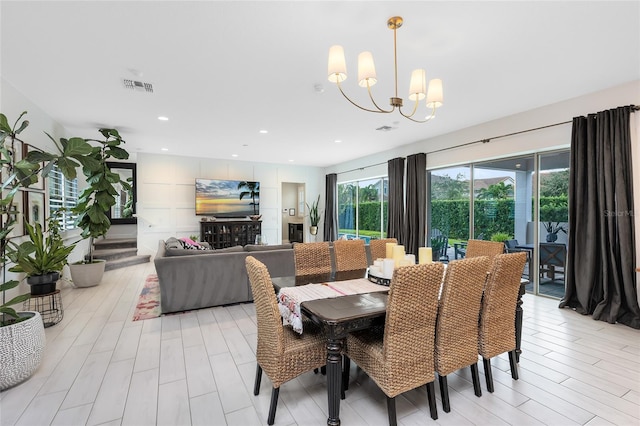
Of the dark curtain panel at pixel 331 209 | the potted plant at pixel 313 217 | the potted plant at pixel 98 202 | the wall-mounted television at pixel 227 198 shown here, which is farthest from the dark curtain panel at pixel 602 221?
the wall-mounted television at pixel 227 198

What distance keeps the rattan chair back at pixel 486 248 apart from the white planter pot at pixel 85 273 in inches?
217

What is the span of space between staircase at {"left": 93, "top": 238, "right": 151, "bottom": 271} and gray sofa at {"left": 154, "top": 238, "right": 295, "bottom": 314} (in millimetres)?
3449

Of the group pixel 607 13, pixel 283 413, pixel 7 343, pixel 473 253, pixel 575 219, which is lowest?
pixel 283 413

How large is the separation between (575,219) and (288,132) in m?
4.34

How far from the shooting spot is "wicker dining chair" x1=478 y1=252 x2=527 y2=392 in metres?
2.06

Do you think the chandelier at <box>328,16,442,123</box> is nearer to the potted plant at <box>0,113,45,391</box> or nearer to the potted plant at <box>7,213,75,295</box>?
the potted plant at <box>0,113,45,391</box>

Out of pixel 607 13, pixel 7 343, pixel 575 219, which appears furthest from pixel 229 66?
pixel 575 219

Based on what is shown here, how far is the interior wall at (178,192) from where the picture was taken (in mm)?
7172

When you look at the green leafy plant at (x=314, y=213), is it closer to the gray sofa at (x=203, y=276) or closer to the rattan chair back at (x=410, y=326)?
the gray sofa at (x=203, y=276)

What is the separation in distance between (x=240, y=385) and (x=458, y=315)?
5.29ft

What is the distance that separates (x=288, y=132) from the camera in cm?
532

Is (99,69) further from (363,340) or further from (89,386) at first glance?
(363,340)

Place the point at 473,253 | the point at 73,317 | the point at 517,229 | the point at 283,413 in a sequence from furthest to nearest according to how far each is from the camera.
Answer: the point at 517,229 < the point at 73,317 < the point at 473,253 < the point at 283,413

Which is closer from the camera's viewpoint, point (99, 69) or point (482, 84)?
point (99, 69)
